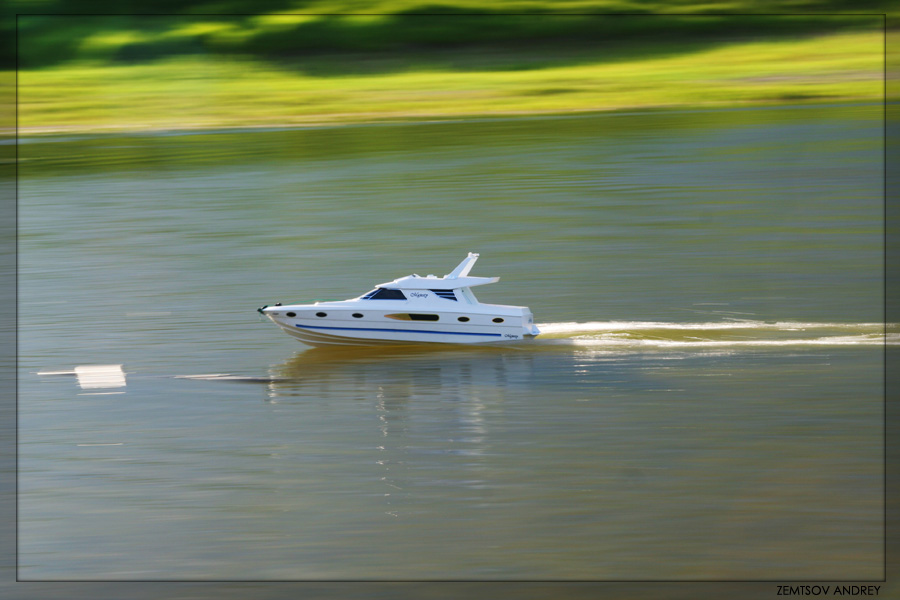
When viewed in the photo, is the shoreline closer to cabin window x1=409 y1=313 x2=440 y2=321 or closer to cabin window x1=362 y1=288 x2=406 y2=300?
cabin window x1=362 y1=288 x2=406 y2=300

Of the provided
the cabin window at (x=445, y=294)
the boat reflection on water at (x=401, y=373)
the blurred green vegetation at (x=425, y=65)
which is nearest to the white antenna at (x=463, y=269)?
the cabin window at (x=445, y=294)

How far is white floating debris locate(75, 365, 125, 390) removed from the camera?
949 inches

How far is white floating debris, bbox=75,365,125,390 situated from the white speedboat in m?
4.15

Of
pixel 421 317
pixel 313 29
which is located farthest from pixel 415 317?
pixel 313 29

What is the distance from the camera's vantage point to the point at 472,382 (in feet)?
76.8

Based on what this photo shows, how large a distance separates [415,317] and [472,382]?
116 inches

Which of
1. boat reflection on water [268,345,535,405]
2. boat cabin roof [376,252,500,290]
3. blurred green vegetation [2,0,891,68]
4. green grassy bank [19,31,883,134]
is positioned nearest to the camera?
boat reflection on water [268,345,535,405]

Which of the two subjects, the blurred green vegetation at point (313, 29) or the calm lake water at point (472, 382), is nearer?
the calm lake water at point (472, 382)

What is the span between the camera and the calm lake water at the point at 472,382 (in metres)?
15.5

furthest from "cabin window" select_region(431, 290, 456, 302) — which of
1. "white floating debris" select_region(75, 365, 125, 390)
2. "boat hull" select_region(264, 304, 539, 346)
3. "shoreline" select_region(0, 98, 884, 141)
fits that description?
"shoreline" select_region(0, 98, 884, 141)

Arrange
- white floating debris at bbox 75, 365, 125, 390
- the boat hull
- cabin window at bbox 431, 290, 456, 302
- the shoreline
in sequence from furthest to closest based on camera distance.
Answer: the shoreline
cabin window at bbox 431, 290, 456, 302
the boat hull
white floating debris at bbox 75, 365, 125, 390

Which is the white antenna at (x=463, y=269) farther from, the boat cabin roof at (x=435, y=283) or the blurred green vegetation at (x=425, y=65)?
the blurred green vegetation at (x=425, y=65)

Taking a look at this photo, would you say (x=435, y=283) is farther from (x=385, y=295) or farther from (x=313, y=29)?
(x=313, y=29)

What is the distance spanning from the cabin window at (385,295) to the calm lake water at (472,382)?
1.34 m
